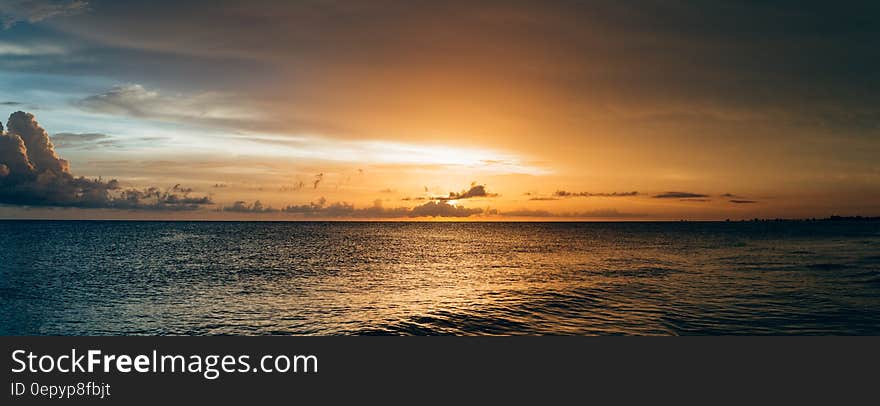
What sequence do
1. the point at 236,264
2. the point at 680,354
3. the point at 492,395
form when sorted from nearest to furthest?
the point at 492,395, the point at 680,354, the point at 236,264

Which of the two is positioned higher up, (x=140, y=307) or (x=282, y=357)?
(x=282, y=357)

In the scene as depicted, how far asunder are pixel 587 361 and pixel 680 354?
394 centimetres

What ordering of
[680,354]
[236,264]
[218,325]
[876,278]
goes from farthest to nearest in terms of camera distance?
1. [236,264]
2. [876,278]
3. [218,325]
4. [680,354]

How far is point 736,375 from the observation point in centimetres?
1625

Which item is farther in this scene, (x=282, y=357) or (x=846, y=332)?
(x=846, y=332)

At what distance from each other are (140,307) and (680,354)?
124ft

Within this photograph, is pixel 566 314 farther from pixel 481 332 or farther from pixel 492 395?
pixel 492 395

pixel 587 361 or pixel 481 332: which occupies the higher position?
pixel 587 361

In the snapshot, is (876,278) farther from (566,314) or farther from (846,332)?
(566,314)

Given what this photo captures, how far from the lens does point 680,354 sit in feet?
59.7

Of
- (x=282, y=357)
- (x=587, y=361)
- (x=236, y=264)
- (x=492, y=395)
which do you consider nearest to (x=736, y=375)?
(x=587, y=361)

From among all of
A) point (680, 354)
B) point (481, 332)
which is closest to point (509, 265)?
point (481, 332)

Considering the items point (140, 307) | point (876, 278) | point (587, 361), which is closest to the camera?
point (587, 361)

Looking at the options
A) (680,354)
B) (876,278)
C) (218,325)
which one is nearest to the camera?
(680,354)
